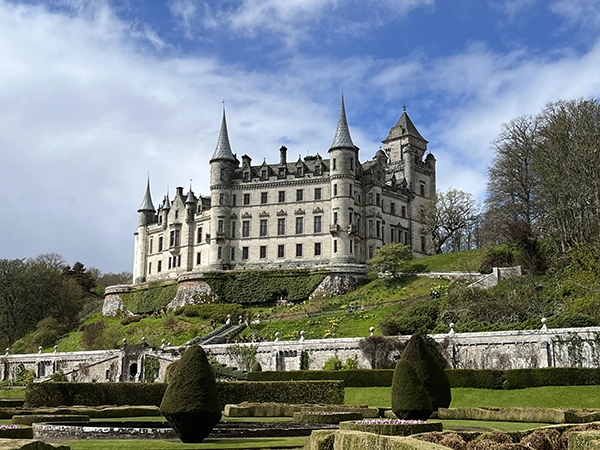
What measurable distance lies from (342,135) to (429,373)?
48104 mm

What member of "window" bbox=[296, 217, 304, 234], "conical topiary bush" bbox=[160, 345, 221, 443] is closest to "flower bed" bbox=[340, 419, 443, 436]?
"conical topiary bush" bbox=[160, 345, 221, 443]

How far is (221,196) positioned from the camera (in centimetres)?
7275

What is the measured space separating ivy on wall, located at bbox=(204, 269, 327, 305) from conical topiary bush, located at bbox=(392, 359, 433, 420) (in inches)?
1743

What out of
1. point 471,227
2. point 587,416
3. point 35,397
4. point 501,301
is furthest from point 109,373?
point 471,227

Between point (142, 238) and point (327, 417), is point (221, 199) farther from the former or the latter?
point (327, 417)

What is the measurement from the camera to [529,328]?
121 feet

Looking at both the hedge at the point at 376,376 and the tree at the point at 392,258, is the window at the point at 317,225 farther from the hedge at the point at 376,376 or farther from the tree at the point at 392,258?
the hedge at the point at 376,376

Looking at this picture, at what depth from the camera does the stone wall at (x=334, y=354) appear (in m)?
33.7

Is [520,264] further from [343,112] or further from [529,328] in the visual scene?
[343,112]

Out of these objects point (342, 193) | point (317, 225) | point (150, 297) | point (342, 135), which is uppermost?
point (342, 135)

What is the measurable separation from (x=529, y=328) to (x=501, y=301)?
6.92 metres

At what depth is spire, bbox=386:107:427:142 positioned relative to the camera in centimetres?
8131

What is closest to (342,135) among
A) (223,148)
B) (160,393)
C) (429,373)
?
(223,148)

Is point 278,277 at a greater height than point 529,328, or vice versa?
point 278,277
